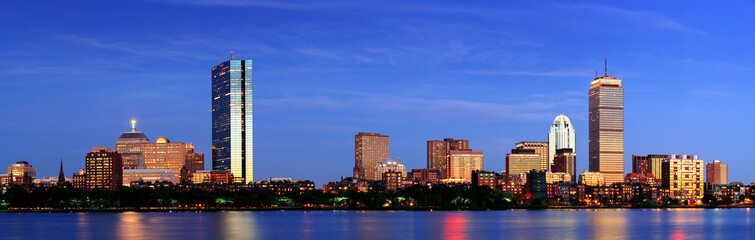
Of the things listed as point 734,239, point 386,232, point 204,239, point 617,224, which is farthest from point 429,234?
point 617,224

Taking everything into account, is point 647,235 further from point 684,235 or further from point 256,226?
point 256,226

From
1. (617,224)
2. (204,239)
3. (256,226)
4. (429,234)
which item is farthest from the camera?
(617,224)

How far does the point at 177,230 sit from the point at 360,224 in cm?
2965

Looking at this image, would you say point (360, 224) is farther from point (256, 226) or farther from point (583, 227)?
point (583, 227)

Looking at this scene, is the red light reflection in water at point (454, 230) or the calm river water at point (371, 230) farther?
the calm river water at point (371, 230)

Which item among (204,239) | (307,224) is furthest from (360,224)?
(204,239)

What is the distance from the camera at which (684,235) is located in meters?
129

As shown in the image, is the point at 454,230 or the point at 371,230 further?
the point at 454,230

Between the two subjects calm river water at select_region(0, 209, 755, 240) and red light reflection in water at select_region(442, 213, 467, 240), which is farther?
calm river water at select_region(0, 209, 755, 240)

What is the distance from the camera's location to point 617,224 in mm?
156875

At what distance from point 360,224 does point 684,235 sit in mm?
46002

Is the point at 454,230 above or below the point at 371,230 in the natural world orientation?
below

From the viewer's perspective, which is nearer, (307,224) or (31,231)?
(31,231)

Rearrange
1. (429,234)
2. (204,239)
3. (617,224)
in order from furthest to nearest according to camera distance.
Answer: (617,224) → (429,234) → (204,239)
